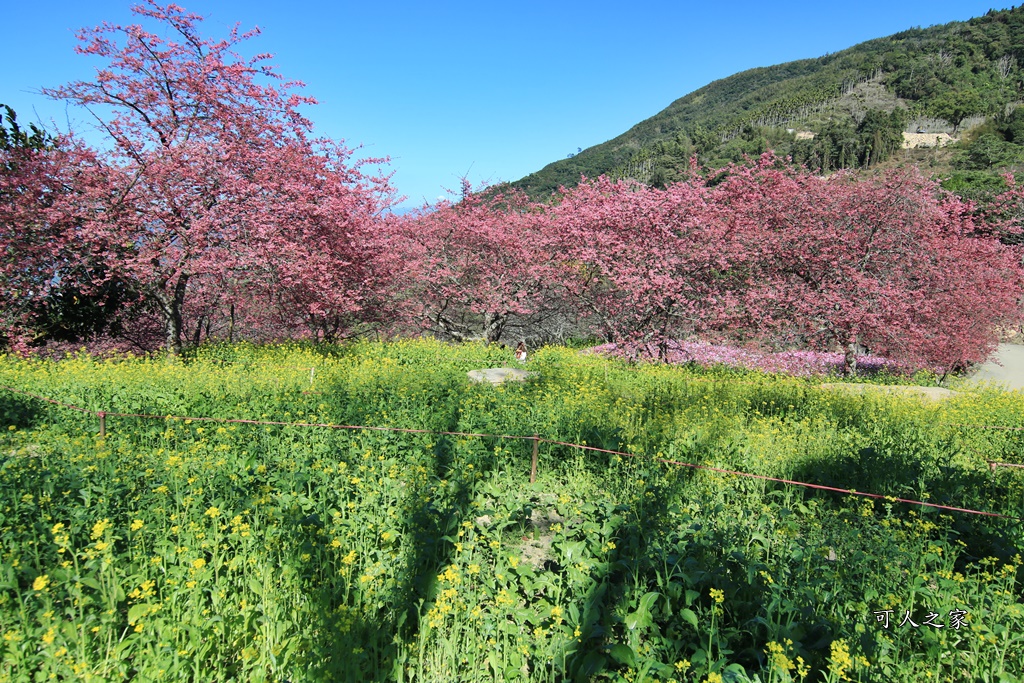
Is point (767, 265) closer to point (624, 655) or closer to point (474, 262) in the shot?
point (474, 262)

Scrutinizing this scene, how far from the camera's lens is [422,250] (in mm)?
16203

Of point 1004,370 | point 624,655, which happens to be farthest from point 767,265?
point 624,655

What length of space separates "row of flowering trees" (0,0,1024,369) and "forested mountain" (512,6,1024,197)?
28.2 metres

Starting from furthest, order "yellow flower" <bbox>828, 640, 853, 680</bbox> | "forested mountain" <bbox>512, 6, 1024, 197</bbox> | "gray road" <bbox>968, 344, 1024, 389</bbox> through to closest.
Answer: "forested mountain" <bbox>512, 6, 1024, 197</bbox>, "gray road" <bbox>968, 344, 1024, 389</bbox>, "yellow flower" <bbox>828, 640, 853, 680</bbox>

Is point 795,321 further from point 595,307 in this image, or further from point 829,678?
point 829,678

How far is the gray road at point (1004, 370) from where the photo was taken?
1764cm

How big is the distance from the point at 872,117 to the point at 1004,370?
194ft

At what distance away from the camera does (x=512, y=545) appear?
3.93 metres

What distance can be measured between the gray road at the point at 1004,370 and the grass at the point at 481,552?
48.7 ft

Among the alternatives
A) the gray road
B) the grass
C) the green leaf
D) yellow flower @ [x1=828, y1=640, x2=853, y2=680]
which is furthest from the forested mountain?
the green leaf

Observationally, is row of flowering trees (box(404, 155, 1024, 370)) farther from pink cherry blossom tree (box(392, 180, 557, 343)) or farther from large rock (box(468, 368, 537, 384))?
large rock (box(468, 368, 537, 384))

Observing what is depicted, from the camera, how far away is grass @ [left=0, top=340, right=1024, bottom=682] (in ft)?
8.46

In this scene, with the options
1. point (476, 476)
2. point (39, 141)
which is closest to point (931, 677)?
point (476, 476)

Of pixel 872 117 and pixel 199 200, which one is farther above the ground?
pixel 872 117
